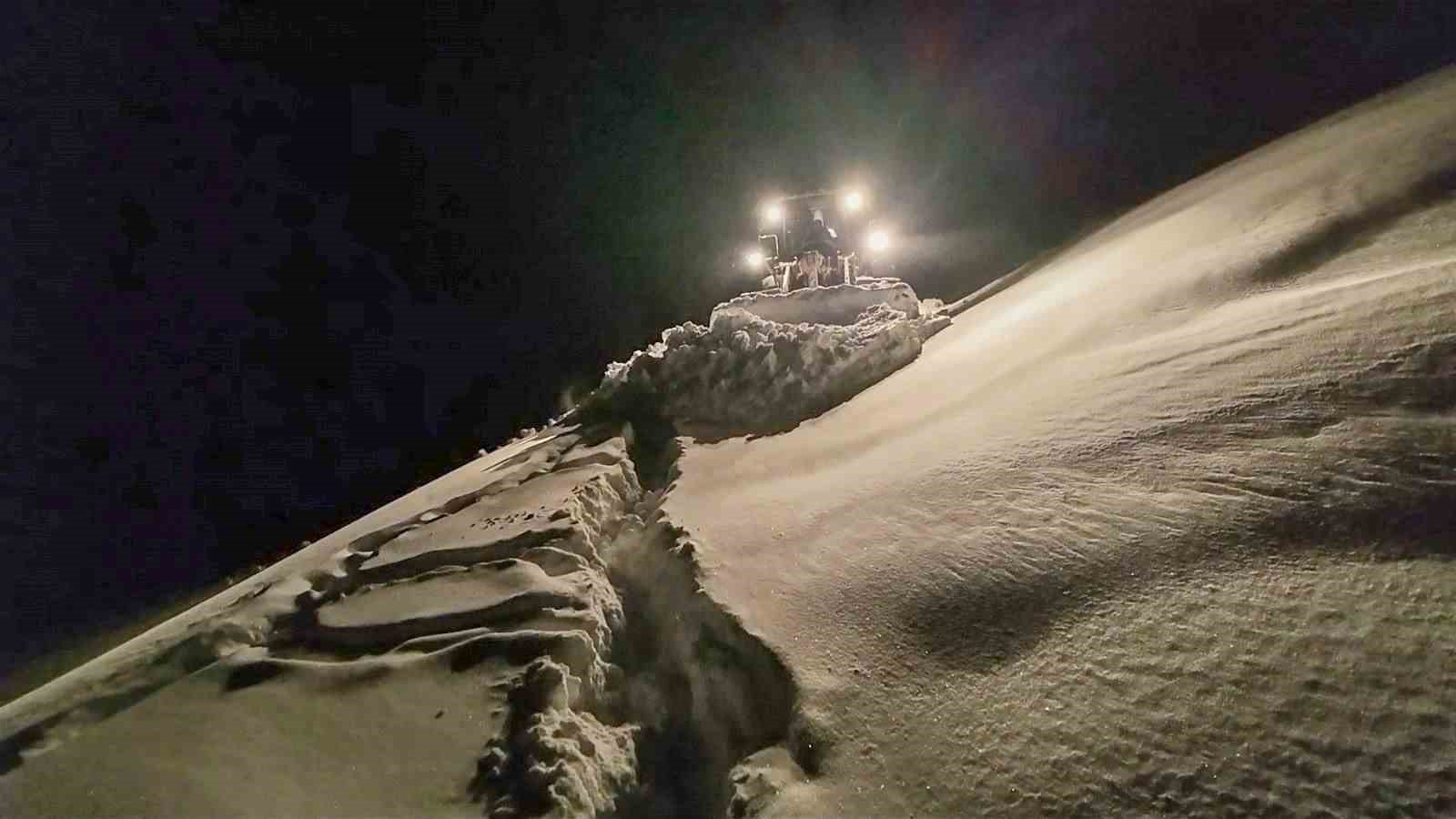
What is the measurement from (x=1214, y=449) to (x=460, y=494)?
11.7 ft

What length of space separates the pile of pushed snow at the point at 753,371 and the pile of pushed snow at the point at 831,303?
1608 millimetres

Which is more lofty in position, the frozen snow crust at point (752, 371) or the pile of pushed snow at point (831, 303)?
the pile of pushed snow at point (831, 303)

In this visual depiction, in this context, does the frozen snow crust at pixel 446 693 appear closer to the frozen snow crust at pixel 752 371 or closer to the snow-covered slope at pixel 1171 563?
the snow-covered slope at pixel 1171 563

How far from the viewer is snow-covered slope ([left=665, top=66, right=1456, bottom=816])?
1139mm

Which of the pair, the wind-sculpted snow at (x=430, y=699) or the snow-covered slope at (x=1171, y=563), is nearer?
the snow-covered slope at (x=1171, y=563)

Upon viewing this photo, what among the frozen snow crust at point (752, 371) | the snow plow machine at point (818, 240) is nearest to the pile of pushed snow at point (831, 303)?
the snow plow machine at point (818, 240)

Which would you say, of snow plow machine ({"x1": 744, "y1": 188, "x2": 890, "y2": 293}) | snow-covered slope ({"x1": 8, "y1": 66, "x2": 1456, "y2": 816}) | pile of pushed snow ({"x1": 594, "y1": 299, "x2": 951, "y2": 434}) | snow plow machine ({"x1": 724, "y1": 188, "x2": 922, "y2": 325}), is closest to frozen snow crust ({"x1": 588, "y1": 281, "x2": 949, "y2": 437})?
pile of pushed snow ({"x1": 594, "y1": 299, "x2": 951, "y2": 434})

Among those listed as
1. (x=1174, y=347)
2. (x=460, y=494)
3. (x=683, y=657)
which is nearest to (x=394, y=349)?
(x=460, y=494)

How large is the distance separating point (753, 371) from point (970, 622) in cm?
319

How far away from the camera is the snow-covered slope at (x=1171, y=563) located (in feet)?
3.74

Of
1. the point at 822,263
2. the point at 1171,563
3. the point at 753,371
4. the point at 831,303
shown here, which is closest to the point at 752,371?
the point at 753,371

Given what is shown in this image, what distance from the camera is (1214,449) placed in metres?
1.77

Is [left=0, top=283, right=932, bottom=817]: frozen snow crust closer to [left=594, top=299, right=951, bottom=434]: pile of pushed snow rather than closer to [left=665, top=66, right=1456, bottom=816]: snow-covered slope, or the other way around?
[left=665, top=66, right=1456, bottom=816]: snow-covered slope

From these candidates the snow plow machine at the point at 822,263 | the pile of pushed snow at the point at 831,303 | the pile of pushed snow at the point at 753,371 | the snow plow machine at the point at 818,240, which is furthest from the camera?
the snow plow machine at the point at 818,240
